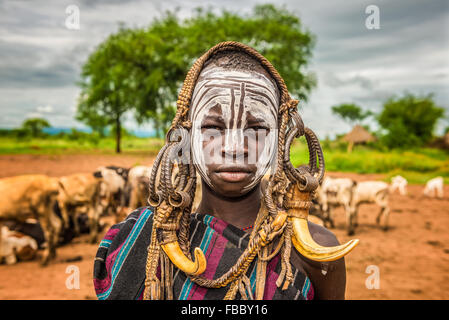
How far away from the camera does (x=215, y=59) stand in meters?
1.76

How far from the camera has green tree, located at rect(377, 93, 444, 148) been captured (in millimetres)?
30344

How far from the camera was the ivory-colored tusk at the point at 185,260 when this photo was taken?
1505mm

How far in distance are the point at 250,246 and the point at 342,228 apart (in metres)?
8.75

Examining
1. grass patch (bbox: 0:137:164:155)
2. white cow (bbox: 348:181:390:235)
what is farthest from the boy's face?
grass patch (bbox: 0:137:164:155)

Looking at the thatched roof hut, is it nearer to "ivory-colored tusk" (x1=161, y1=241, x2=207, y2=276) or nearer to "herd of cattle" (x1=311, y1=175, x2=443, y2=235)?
"herd of cattle" (x1=311, y1=175, x2=443, y2=235)

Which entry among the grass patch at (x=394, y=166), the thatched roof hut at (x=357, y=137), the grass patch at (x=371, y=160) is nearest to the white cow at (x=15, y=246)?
the grass patch at (x=371, y=160)

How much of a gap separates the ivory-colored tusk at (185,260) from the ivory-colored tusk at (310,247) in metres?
0.46
